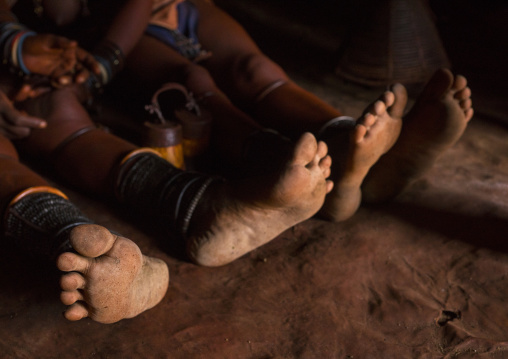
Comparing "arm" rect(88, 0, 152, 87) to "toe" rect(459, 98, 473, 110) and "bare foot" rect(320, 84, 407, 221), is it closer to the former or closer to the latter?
"bare foot" rect(320, 84, 407, 221)

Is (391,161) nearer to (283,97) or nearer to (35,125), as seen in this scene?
(283,97)

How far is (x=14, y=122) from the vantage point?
1.75 metres

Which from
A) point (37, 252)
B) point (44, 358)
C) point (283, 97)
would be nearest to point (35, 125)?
point (37, 252)

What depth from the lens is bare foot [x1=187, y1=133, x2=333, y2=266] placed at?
4.45 ft

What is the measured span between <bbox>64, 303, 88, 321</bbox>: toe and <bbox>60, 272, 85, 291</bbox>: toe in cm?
6

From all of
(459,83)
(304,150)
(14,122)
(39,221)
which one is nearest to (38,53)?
(14,122)

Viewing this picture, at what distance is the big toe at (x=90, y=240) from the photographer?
1.09m

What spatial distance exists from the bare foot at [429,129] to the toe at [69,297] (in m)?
1.23

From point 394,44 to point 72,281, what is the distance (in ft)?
8.23

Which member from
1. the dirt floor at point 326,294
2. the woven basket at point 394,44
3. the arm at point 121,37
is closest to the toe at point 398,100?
the dirt floor at point 326,294

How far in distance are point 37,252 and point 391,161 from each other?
131 cm

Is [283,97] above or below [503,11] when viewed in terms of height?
below

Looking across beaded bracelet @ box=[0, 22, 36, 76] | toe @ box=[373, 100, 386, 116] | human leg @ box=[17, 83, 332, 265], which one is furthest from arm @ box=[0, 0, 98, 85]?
toe @ box=[373, 100, 386, 116]

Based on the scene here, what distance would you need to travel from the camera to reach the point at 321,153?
1426 millimetres
